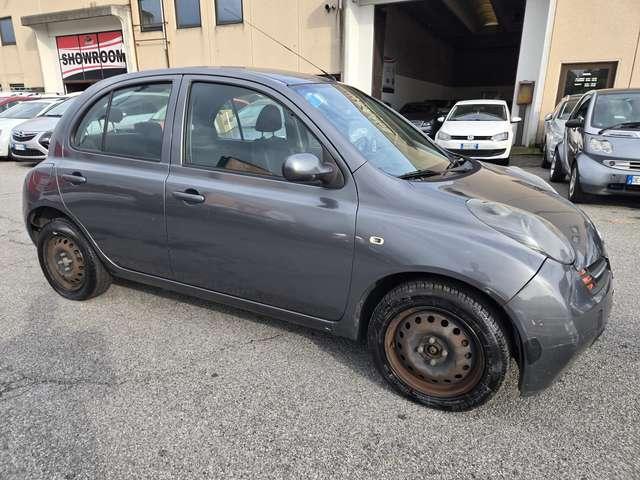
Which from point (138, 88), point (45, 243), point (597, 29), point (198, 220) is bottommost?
point (45, 243)

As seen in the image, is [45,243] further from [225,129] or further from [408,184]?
[408,184]

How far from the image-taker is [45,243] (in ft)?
12.3

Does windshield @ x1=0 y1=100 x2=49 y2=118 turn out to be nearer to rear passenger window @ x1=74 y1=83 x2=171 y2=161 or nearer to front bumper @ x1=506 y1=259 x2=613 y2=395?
rear passenger window @ x1=74 y1=83 x2=171 y2=161

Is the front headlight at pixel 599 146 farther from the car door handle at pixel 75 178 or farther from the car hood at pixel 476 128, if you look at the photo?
the car door handle at pixel 75 178

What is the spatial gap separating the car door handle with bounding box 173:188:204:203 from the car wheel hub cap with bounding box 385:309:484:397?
54.6 inches

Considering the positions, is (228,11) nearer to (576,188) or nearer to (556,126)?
(556,126)

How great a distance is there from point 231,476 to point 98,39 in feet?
80.3

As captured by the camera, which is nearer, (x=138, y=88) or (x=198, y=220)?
(x=198, y=220)

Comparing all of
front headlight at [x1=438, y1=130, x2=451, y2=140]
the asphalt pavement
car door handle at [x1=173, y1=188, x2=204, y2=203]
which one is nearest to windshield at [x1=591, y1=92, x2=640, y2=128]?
front headlight at [x1=438, y1=130, x2=451, y2=140]

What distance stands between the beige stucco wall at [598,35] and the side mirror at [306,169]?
46.3ft

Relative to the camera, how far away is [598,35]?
13117mm

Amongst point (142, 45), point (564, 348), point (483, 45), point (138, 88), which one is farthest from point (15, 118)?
point (483, 45)

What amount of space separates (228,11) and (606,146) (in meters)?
15.9

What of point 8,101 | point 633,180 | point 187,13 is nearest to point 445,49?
point 187,13
